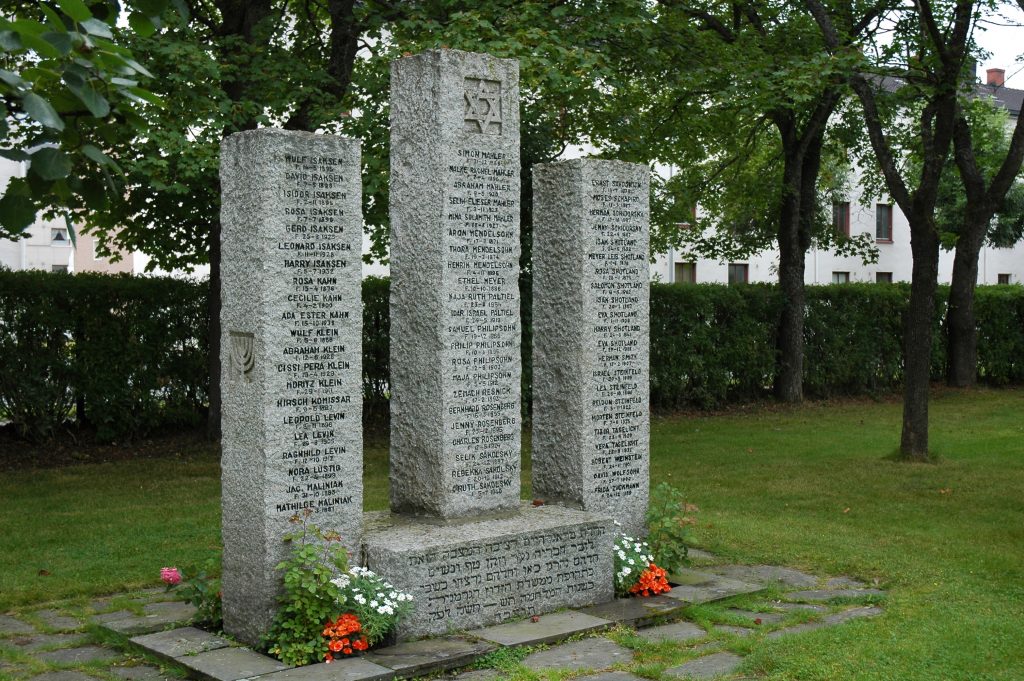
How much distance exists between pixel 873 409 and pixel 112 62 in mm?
20101

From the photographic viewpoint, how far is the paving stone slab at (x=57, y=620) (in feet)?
22.3

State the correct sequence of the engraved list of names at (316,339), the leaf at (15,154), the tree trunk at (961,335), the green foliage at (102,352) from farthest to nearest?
1. the tree trunk at (961,335)
2. the green foliage at (102,352)
3. the engraved list of names at (316,339)
4. the leaf at (15,154)

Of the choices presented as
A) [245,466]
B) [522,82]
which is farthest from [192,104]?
[245,466]

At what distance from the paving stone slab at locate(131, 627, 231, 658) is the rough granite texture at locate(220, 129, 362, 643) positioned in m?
0.14

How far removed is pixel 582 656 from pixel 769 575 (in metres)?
2.43

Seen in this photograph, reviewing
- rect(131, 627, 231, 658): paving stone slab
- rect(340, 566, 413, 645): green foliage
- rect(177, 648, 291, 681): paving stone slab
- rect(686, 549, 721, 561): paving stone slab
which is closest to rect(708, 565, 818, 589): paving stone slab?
rect(686, 549, 721, 561): paving stone slab

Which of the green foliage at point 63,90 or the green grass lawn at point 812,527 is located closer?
the green foliage at point 63,90

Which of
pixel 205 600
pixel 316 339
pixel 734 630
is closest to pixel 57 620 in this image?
pixel 205 600

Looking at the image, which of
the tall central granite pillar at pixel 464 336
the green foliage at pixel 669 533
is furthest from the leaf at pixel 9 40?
the green foliage at pixel 669 533

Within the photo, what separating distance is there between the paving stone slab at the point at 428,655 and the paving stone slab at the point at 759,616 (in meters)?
1.68

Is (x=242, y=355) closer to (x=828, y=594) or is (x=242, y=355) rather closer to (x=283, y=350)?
(x=283, y=350)

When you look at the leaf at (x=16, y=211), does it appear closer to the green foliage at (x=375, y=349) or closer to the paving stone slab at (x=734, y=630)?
the paving stone slab at (x=734, y=630)

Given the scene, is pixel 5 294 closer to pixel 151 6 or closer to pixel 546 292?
pixel 546 292

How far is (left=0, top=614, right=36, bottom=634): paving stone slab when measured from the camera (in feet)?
21.9
